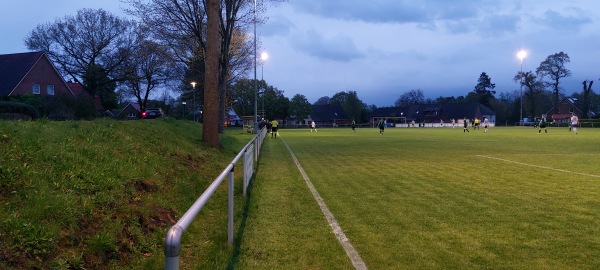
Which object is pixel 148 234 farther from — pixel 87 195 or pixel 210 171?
pixel 210 171

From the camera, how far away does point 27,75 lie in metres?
41.7

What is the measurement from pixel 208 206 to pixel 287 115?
10467 centimetres

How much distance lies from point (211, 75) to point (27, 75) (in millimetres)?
31930

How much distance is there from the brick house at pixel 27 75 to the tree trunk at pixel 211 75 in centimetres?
2555

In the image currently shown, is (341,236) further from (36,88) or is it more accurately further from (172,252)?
(36,88)

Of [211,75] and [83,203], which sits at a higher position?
[211,75]

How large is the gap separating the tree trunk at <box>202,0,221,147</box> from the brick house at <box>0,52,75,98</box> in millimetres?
25553

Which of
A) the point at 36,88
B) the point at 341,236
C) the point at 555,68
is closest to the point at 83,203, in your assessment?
the point at 341,236

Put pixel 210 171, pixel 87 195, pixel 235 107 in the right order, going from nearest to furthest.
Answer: pixel 87 195 < pixel 210 171 < pixel 235 107

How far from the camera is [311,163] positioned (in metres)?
16.1

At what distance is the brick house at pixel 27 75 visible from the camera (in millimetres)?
40109

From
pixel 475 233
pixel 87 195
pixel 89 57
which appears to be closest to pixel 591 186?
pixel 475 233

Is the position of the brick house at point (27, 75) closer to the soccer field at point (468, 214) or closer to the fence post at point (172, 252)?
the soccer field at point (468, 214)

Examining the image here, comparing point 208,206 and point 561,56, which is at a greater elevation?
point 561,56
